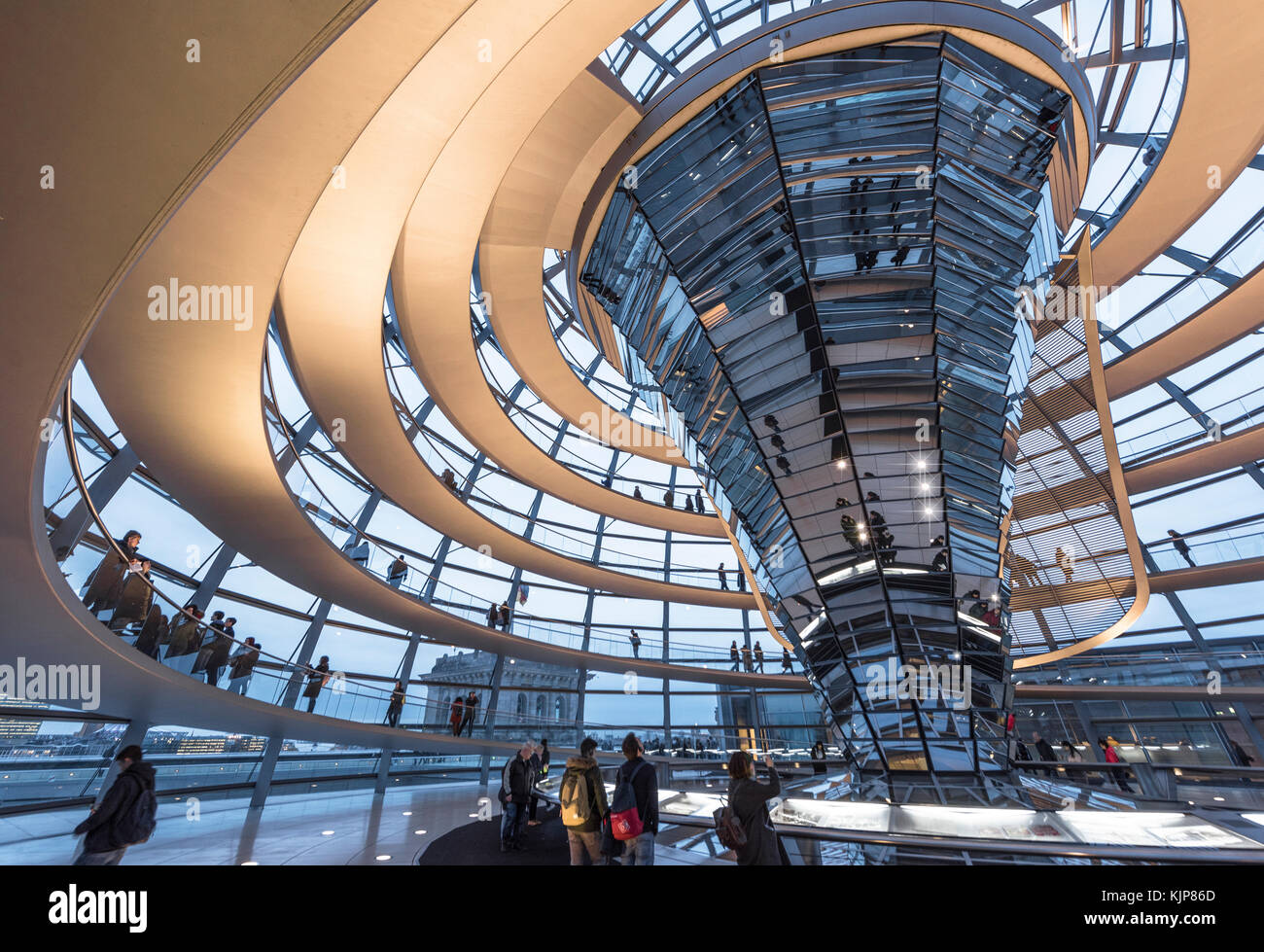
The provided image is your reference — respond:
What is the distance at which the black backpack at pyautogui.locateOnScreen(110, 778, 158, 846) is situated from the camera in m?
5.30

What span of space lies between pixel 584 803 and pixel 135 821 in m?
3.92

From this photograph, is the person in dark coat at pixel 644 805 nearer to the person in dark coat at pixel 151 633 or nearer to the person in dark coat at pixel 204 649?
the person in dark coat at pixel 151 633

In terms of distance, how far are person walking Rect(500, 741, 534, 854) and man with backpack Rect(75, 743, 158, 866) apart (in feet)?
12.3

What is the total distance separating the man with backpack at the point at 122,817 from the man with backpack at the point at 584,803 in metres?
3.50

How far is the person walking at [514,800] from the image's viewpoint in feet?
26.2

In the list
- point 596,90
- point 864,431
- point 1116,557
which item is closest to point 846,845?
point 864,431

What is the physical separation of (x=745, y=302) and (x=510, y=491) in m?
16.0

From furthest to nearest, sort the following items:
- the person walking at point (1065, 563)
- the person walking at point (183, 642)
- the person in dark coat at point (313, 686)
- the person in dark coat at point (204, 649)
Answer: the person walking at point (1065, 563), the person in dark coat at point (313, 686), the person in dark coat at point (204, 649), the person walking at point (183, 642)

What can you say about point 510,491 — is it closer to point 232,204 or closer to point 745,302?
point 745,302

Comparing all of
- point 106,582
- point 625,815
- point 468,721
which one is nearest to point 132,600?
point 106,582

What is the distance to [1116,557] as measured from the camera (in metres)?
18.3

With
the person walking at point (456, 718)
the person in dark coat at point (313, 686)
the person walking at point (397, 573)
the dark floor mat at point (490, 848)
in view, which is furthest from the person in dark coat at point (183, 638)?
the person walking at point (456, 718)

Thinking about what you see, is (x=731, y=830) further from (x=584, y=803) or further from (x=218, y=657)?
(x=218, y=657)
